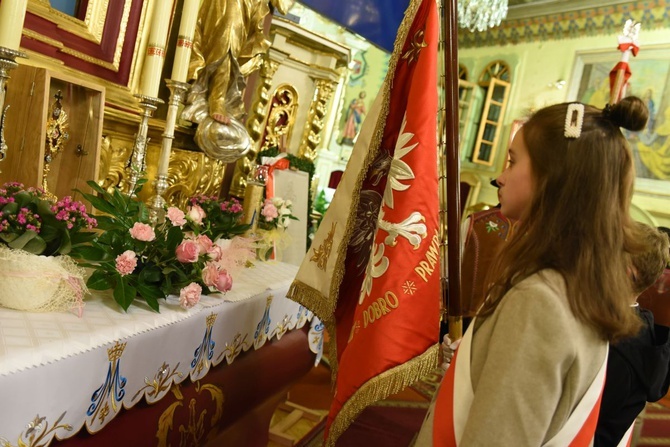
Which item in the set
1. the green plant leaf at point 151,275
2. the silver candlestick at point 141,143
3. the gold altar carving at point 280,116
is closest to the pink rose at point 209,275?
the green plant leaf at point 151,275

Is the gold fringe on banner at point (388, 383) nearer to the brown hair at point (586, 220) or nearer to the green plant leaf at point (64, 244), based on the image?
the brown hair at point (586, 220)

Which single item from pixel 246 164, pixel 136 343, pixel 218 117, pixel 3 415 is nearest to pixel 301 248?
pixel 246 164

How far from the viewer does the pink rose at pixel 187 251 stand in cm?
123

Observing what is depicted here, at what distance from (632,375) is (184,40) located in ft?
4.61

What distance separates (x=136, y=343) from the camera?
1.08 meters

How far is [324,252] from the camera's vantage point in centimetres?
148

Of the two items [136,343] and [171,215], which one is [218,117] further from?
[136,343]

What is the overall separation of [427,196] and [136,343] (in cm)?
72

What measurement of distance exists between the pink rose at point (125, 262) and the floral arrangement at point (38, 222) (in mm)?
83

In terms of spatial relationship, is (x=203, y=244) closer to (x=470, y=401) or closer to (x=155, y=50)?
(x=155, y=50)

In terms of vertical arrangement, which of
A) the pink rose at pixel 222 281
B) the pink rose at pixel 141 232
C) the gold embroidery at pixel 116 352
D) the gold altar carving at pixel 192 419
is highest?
the pink rose at pixel 141 232

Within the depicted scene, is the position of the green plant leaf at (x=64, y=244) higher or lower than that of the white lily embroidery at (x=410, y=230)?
lower

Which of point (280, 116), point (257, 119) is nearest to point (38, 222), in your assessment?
point (257, 119)

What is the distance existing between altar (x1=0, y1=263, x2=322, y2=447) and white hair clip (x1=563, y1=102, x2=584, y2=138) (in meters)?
0.89
